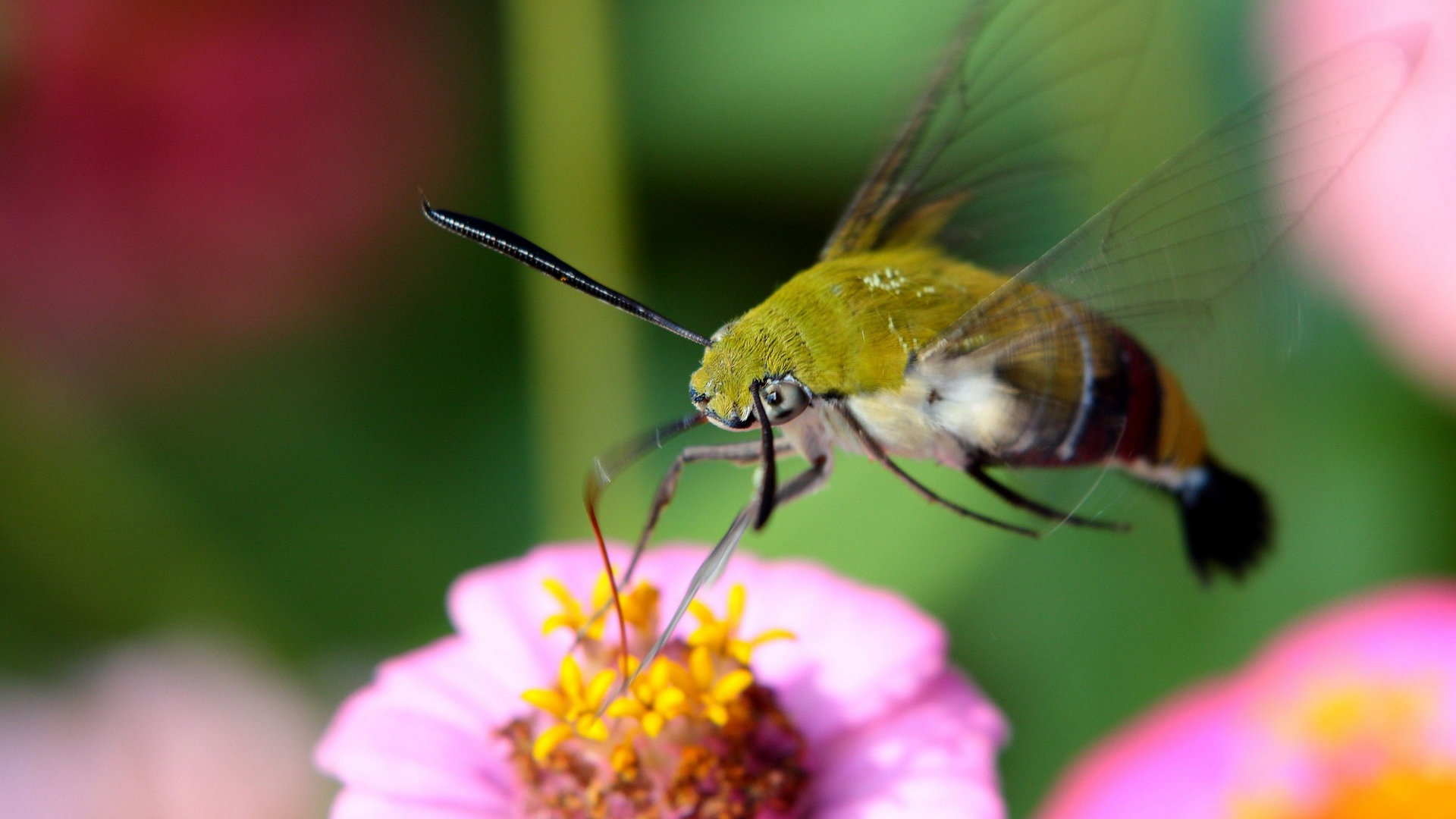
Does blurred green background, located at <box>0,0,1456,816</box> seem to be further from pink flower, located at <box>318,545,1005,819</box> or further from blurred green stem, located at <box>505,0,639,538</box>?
pink flower, located at <box>318,545,1005,819</box>

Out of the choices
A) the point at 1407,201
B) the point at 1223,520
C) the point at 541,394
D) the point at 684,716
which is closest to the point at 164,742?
the point at 541,394

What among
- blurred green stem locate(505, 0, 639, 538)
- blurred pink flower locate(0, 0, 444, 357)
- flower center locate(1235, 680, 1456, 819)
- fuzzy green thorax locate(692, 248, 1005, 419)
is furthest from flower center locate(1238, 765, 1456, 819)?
blurred pink flower locate(0, 0, 444, 357)

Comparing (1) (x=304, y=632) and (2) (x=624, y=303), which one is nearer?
(2) (x=624, y=303)

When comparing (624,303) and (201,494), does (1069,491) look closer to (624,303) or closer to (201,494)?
(624,303)

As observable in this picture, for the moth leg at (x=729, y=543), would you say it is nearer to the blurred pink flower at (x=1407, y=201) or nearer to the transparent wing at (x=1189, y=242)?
the transparent wing at (x=1189, y=242)

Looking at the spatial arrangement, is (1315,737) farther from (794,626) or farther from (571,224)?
(571,224)

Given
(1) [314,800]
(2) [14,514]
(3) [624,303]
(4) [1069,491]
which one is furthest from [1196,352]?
(2) [14,514]
